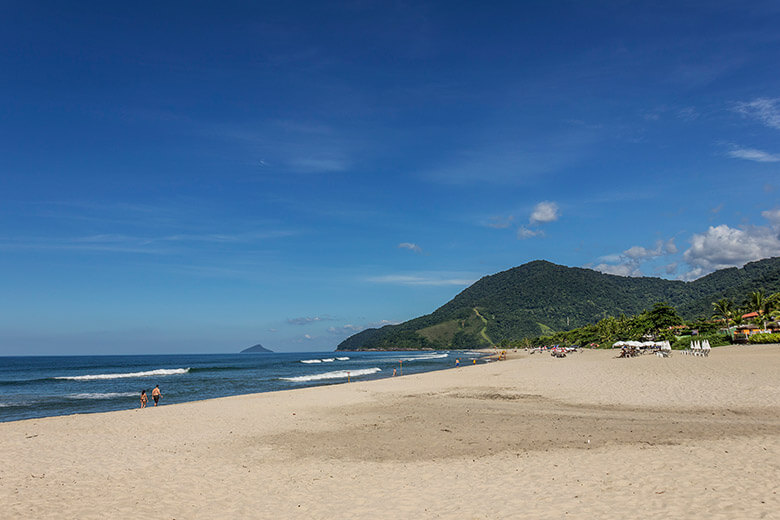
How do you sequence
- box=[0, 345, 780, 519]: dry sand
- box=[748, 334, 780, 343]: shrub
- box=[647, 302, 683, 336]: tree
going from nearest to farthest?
1. box=[0, 345, 780, 519]: dry sand
2. box=[748, 334, 780, 343]: shrub
3. box=[647, 302, 683, 336]: tree

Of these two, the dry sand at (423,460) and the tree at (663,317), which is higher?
the tree at (663,317)

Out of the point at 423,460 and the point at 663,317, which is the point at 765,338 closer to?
the point at 663,317

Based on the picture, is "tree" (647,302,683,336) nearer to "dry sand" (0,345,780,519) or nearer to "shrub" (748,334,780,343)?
"shrub" (748,334,780,343)

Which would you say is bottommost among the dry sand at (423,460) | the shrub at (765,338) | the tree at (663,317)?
the shrub at (765,338)

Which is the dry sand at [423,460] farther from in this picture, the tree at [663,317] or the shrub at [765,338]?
the tree at [663,317]

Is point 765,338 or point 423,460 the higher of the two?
point 423,460

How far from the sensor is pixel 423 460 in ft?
39.1

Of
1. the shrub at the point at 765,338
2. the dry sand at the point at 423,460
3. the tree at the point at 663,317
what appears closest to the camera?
the dry sand at the point at 423,460

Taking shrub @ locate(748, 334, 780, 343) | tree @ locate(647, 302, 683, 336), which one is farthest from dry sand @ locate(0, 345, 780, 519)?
tree @ locate(647, 302, 683, 336)

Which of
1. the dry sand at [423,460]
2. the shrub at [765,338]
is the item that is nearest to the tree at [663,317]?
the shrub at [765,338]

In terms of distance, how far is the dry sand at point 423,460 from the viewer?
27.6 feet

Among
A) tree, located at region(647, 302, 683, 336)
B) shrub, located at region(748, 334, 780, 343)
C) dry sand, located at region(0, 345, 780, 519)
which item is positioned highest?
tree, located at region(647, 302, 683, 336)

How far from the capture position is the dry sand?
840cm

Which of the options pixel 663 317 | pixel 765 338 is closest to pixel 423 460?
pixel 765 338
